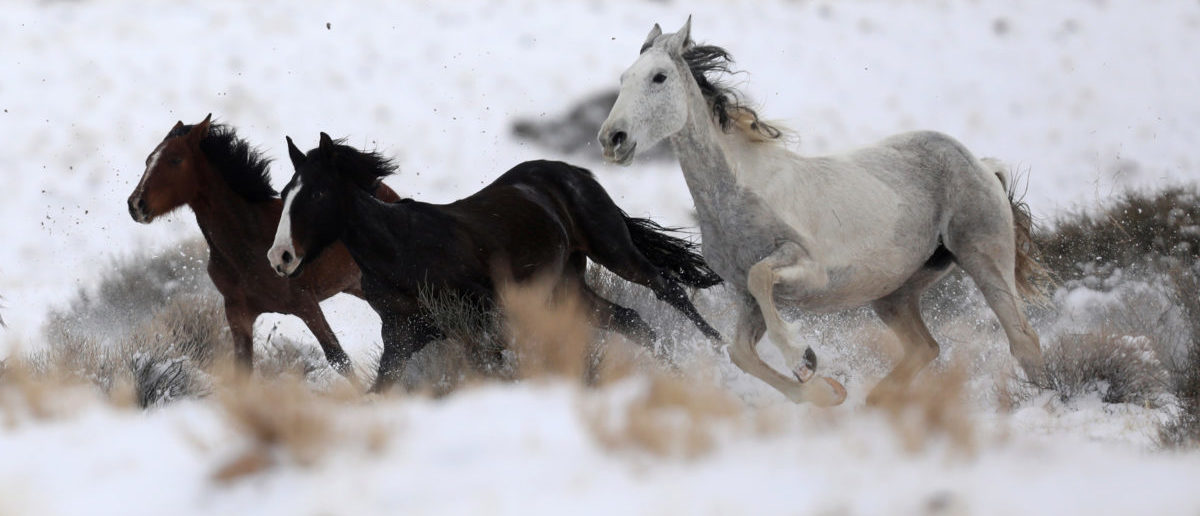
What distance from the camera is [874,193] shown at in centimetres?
492

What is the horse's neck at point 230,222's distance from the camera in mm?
6227

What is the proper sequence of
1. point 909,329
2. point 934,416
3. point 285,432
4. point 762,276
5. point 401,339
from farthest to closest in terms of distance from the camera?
point 909,329 < point 401,339 < point 762,276 < point 934,416 < point 285,432

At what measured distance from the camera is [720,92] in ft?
15.5

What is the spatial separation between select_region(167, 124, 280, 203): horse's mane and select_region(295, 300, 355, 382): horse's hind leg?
64 cm

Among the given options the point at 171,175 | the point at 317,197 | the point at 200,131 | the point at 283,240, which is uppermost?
the point at 200,131

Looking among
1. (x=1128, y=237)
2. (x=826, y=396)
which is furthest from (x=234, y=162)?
(x=1128, y=237)

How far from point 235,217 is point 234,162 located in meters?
0.29

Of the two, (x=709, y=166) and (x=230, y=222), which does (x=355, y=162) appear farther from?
(x=709, y=166)

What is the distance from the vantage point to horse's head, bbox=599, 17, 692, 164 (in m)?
4.30

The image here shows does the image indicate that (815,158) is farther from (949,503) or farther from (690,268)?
(949,503)

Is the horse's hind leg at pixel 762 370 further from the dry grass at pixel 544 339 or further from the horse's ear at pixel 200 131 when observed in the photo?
the horse's ear at pixel 200 131

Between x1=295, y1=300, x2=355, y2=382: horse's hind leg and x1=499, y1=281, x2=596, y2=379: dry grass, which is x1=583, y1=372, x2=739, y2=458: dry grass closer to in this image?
x1=499, y1=281, x2=596, y2=379: dry grass

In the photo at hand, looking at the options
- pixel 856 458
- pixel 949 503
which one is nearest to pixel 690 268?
pixel 856 458

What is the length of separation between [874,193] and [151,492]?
2.90m
